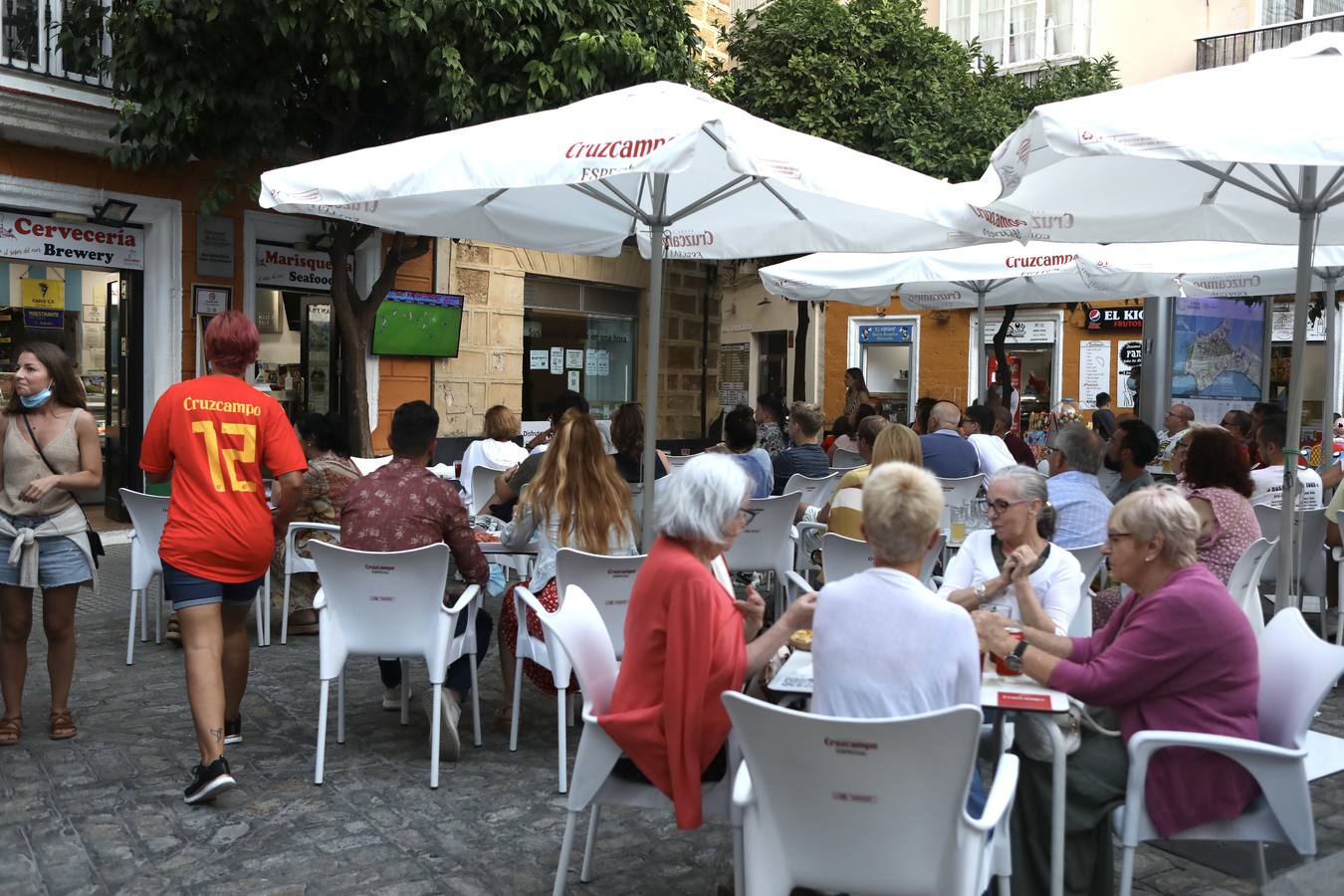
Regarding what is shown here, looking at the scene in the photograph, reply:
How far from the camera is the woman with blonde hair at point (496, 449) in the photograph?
331 inches

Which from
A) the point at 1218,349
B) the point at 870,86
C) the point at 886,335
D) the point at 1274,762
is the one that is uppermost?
the point at 870,86

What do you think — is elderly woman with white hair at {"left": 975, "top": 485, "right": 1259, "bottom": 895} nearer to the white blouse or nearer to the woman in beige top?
the white blouse

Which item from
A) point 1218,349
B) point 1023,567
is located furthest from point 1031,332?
point 1023,567

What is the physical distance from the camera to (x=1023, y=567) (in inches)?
151

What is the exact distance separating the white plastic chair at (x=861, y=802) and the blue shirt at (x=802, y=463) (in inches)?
221

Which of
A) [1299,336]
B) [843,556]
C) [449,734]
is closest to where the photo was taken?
[449,734]

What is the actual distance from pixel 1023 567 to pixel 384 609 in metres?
2.50

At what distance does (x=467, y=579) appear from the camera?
504 cm

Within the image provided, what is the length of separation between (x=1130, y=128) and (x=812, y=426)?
13.7ft

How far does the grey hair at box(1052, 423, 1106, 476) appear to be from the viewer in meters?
5.64

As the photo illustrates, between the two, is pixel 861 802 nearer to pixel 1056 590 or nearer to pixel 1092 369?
pixel 1056 590

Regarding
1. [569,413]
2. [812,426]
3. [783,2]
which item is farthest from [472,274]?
[569,413]

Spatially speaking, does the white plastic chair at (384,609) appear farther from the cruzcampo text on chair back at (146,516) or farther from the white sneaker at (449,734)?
the cruzcampo text on chair back at (146,516)

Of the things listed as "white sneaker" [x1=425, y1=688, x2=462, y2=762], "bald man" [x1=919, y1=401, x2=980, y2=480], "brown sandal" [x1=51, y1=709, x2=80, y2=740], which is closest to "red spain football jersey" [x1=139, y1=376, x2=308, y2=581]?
"white sneaker" [x1=425, y1=688, x2=462, y2=762]
